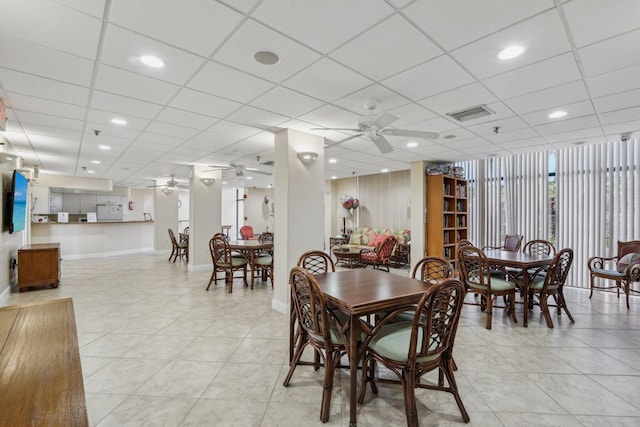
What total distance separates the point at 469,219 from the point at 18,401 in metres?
7.84

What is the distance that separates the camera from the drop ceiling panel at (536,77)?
7.64ft


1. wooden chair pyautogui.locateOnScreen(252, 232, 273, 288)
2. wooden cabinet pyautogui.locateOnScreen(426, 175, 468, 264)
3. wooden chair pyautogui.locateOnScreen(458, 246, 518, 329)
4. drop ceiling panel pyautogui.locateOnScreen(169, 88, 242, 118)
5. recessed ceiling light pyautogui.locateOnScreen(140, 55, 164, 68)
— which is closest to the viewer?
recessed ceiling light pyautogui.locateOnScreen(140, 55, 164, 68)

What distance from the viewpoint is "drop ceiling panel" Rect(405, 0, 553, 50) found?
1.67 metres

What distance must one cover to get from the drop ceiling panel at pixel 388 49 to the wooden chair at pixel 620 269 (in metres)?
4.73

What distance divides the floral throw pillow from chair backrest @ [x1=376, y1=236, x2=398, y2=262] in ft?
12.7

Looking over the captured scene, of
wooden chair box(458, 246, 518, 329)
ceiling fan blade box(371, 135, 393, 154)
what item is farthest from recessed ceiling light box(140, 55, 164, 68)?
wooden chair box(458, 246, 518, 329)

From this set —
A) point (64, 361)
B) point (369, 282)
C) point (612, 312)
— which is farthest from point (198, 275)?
point (612, 312)

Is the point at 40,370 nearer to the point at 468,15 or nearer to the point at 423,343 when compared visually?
the point at 423,343

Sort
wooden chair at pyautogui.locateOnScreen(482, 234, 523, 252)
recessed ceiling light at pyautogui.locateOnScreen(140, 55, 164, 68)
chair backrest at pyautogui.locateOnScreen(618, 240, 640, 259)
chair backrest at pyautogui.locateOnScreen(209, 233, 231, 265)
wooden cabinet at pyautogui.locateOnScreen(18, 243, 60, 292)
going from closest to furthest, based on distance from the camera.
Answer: recessed ceiling light at pyautogui.locateOnScreen(140, 55, 164, 68) → chair backrest at pyautogui.locateOnScreen(618, 240, 640, 259) → wooden cabinet at pyautogui.locateOnScreen(18, 243, 60, 292) → chair backrest at pyautogui.locateOnScreen(209, 233, 231, 265) → wooden chair at pyautogui.locateOnScreen(482, 234, 523, 252)

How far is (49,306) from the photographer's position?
6.07 feet

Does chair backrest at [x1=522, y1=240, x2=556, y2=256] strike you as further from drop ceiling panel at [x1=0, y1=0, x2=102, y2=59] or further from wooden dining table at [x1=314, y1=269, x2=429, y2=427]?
drop ceiling panel at [x1=0, y1=0, x2=102, y2=59]

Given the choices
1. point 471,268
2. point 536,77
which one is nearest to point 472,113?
point 536,77

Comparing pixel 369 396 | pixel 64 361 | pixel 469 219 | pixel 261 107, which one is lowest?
pixel 369 396

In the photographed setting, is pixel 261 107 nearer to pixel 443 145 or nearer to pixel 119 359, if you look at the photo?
pixel 119 359
